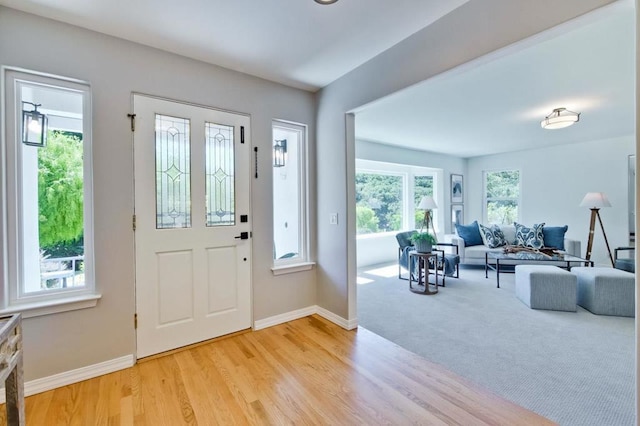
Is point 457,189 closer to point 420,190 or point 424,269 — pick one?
point 420,190

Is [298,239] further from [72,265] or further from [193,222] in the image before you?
[72,265]

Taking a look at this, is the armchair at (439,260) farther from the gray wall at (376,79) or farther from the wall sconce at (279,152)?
the wall sconce at (279,152)

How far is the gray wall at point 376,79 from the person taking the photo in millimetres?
1581

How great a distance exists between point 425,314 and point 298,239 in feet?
A: 5.54

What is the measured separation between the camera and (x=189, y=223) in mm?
2453

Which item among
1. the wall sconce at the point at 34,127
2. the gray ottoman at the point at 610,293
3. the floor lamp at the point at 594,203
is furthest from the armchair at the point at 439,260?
the wall sconce at the point at 34,127

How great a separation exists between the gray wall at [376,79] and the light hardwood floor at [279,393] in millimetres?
796

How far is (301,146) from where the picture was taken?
3189 millimetres

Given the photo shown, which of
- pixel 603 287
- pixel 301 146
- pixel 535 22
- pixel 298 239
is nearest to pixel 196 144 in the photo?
pixel 301 146

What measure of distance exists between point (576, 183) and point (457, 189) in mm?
2299

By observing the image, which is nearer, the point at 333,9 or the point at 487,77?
the point at 333,9

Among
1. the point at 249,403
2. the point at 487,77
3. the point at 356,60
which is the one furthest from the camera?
the point at 487,77

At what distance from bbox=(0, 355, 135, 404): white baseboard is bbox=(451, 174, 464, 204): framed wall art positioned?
7242 mm

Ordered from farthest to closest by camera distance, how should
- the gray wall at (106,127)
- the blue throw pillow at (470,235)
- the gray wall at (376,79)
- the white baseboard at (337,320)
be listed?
the blue throw pillow at (470,235) → the white baseboard at (337,320) → the gray wall at (106,127) → the gray wall at (376,79)
